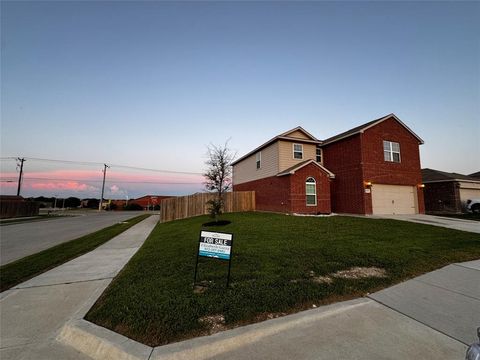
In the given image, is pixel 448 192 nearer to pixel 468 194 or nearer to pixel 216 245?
pixel 468 194

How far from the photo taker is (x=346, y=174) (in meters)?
18.9

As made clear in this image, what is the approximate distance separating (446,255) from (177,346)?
7550mm

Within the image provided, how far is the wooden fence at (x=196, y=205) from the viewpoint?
21.7 m

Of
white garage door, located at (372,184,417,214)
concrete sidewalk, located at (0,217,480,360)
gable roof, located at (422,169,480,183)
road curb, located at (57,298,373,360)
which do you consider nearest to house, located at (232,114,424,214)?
white garage door, located at (372,184,417,214)

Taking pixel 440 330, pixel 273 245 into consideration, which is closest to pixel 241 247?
pixel 273 245

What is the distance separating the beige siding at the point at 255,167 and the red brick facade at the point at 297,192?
3.14 feet

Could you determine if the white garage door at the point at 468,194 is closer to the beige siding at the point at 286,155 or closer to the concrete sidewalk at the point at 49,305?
the beige siding at the point at 286,155

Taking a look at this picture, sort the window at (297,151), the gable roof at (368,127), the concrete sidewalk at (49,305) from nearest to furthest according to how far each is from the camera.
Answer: the concrete sidewalk at (49,305), the gable roof at (368,127), the window at (297,151)

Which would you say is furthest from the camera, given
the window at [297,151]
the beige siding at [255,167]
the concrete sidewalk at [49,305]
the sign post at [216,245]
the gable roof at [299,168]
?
the window at [297,151]

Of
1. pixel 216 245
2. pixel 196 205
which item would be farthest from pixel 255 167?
pixel 216 245

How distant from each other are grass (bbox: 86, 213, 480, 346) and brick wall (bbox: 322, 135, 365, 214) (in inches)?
308

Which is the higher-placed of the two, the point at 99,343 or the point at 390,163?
the point at 390,163

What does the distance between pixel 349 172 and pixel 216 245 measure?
16.0 m

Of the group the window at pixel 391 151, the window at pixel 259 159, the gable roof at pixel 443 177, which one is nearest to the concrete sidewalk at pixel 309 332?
the window at pixel 391 151
